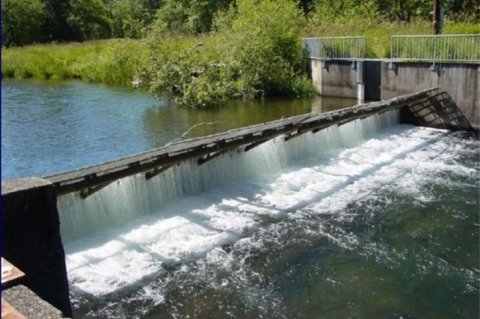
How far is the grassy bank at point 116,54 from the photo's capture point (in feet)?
78.9

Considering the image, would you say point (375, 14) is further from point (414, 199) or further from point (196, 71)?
point (414, 199)

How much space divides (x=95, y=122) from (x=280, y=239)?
37.3ft

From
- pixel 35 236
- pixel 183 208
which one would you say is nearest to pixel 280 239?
pixel 183 208

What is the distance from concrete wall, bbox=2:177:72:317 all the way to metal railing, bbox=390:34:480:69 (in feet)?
53.6

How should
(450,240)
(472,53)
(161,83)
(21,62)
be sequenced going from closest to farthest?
(450,240) → (472,53) → (161,83) → (21,62)

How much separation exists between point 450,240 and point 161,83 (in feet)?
52.6

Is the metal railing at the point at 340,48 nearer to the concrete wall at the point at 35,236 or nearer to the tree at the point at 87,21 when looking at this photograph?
the concrete wall at the point at 35,236

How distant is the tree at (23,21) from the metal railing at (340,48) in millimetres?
39967

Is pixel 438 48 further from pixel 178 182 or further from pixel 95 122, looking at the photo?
pixel 95 122

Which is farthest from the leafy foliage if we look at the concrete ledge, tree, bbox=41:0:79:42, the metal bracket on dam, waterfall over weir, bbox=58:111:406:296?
tree, bbox=41:0:79:42

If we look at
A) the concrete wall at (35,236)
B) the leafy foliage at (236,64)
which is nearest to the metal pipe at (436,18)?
the leafy foliage at (236,64)

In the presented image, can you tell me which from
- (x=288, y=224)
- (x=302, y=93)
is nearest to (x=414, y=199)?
(x=288, y=224)

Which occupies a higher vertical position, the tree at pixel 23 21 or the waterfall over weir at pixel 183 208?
the tree at pixel 23 21

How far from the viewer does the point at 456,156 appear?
46.3ft
